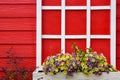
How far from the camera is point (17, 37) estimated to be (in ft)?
12.4

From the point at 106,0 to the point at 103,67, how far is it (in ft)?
3.62

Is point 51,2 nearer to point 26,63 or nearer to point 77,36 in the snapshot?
point 77,36

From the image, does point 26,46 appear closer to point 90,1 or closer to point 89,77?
point 90,1

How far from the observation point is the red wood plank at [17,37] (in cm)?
377

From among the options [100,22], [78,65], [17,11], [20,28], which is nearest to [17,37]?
[20,28]

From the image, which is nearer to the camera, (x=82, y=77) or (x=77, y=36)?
(x=82, y=77)

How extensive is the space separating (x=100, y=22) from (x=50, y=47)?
64cm

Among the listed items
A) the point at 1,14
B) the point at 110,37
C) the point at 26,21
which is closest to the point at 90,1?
the point at 110,37

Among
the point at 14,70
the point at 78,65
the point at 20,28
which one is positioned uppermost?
the point at 20,28

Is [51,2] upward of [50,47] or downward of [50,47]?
upward

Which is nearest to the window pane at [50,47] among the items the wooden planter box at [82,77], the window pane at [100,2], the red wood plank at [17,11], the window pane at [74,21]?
the window pane at [74,21]

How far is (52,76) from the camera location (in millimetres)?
2846

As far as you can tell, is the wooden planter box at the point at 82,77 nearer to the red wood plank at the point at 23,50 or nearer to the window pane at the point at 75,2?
the red wood plank at the point at 23,50

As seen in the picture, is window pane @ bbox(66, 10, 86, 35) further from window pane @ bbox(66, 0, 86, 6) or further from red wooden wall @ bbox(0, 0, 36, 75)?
red wooden wall @ bbox(0, 0, 36, 75)
